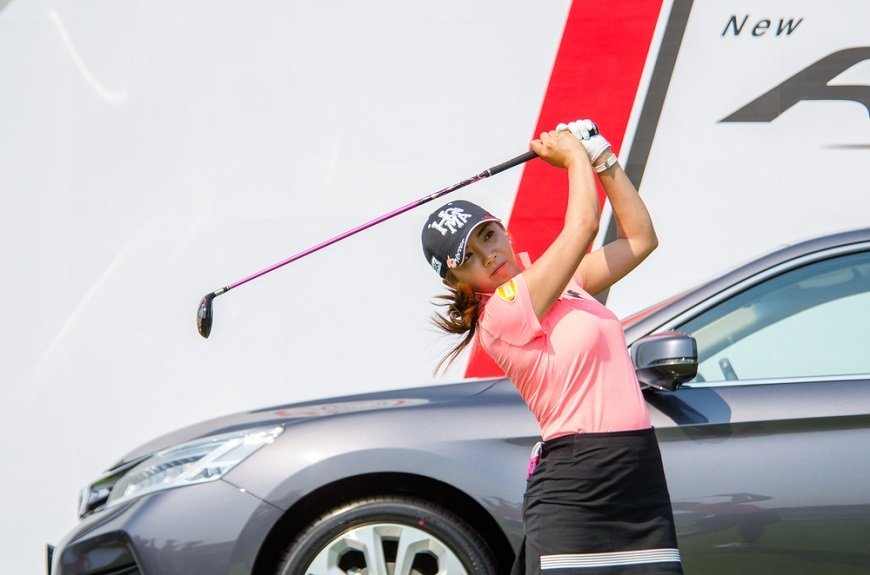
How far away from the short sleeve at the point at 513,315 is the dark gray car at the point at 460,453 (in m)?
0.89

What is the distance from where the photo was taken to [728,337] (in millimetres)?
3428

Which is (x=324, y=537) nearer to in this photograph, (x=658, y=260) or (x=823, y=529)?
(x=823, y=529)

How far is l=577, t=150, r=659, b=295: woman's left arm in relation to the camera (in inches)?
105

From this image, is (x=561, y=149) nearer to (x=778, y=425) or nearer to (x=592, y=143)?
(x=592, y=143)

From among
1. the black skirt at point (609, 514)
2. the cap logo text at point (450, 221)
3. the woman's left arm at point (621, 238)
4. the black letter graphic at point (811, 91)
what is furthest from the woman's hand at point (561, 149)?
the black letter graphic at point (811, 91)

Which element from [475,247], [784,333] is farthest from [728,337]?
[475,247]

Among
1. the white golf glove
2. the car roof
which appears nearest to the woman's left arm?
the white golf glove

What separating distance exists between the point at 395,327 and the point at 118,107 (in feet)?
5.82

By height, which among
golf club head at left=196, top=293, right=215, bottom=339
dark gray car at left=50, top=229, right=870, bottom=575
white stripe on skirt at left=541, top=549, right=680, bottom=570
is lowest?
white stripe on skirt at left=541, top=549, right=680, bottom=570

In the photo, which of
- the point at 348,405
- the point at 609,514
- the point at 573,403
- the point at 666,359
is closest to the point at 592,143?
the point at 573,403

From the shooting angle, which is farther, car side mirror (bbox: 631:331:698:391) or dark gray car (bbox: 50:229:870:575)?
dark gray car (bbox: 50:229:870:575)

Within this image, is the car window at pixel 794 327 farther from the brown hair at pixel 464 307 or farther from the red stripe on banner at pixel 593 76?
the red stripe on banner at pixel 593 76

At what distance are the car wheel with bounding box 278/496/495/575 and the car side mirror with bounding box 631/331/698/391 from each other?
734 millimetres

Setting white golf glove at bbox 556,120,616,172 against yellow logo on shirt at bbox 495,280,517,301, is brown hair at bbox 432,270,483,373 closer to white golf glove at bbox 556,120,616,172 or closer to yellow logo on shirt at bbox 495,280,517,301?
yellow logo on shirt at bbox 495,280,517,301
